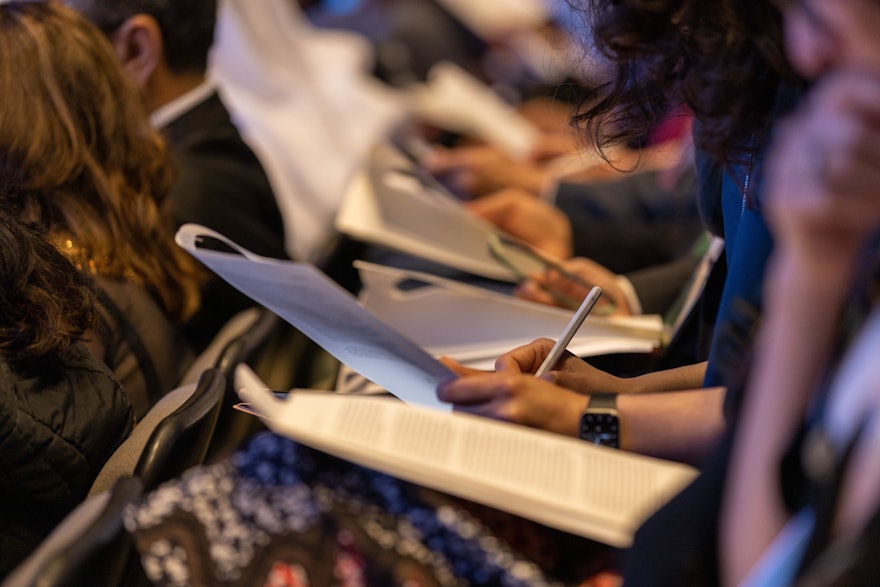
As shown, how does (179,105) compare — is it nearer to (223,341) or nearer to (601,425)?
(223,341)

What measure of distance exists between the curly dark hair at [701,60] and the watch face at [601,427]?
0.24 m

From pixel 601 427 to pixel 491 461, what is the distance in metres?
0.15

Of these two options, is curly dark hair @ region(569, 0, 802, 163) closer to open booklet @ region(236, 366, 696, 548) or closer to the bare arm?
the bare arm

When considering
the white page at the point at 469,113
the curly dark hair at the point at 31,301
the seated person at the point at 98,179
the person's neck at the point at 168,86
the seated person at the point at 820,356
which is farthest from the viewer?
the white page at the point at 469,113

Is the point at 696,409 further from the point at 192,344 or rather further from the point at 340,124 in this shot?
the point at 340,124

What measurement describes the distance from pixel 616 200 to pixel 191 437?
1.33 meters

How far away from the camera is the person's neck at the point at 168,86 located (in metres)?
1.45

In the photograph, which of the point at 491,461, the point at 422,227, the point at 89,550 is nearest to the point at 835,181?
the point at 491,461

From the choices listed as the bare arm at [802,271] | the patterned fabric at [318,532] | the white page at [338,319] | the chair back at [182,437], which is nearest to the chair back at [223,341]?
the chair back at [182,437]

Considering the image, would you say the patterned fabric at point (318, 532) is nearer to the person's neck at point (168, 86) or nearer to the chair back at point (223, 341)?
the chair back at point (223, 341)

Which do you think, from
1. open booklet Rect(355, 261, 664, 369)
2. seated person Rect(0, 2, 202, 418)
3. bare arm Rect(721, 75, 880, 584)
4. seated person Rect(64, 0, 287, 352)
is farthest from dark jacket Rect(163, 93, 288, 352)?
bare arm Rect(721, 75, 880, 584)

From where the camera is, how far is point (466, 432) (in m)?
0.56

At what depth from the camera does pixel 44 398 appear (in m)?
0.77

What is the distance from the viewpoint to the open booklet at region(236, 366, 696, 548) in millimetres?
525
